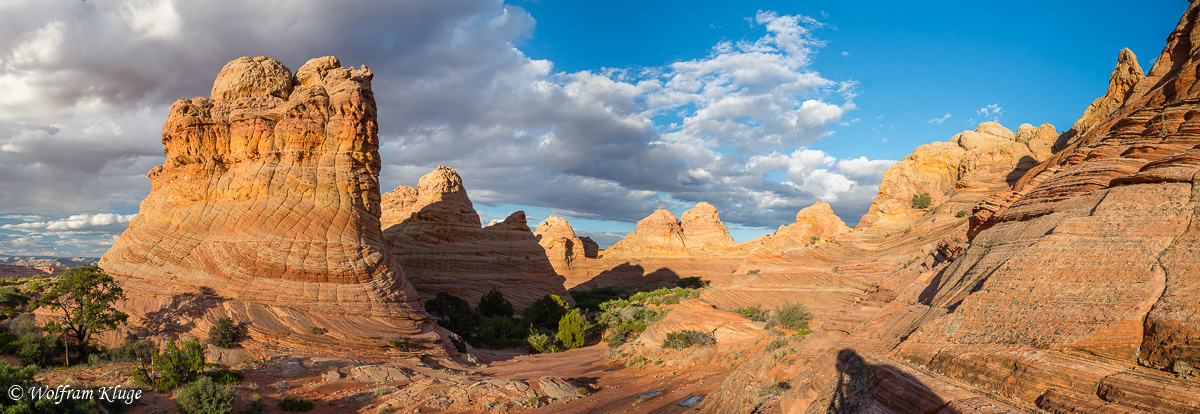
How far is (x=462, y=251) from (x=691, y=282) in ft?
133

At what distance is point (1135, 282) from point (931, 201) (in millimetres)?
38222

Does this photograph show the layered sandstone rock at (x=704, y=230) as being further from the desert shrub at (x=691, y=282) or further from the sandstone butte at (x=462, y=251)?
the sandstone butte at (x=462, y=251)

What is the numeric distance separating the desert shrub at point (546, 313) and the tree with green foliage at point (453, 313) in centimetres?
472

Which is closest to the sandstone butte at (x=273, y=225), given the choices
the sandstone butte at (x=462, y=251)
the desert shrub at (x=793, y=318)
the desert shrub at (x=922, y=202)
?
the desert shrub at (x=793, y=318)

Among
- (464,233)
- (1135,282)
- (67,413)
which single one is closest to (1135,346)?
(1135,282)

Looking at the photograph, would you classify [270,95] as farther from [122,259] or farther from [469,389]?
[469,389]

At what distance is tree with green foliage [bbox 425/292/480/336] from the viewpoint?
113 ft

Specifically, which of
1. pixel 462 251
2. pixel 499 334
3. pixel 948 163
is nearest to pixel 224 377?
pixel 499 334

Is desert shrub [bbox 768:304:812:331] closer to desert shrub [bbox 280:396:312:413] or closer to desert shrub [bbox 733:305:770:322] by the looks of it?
desert shrub [bbox 733:305:770:322]

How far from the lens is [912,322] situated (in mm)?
10672

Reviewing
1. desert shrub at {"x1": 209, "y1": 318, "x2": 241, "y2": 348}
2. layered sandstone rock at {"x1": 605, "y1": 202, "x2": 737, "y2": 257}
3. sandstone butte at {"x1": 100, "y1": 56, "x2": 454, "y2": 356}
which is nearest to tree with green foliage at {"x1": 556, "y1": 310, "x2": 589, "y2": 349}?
sandstone butte at {"x1": 100, "y1": 56, "x2": 454, "y2": 356}

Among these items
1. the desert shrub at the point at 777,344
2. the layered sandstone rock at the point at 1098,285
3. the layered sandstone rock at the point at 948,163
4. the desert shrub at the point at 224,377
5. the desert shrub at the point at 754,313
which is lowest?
the desert shrub at the point at 754,313

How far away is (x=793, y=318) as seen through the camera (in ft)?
64.6

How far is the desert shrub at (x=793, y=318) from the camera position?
18875mm
